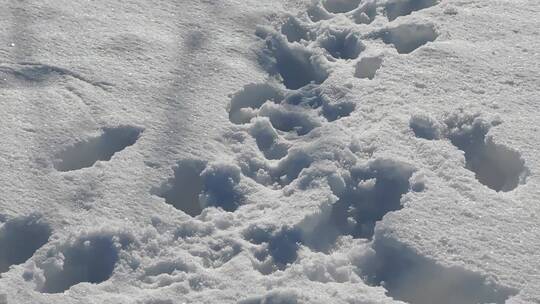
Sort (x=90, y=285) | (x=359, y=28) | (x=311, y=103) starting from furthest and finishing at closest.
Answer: (x=359, y=28)
(x=311, y=103)
(x=90, y=285)

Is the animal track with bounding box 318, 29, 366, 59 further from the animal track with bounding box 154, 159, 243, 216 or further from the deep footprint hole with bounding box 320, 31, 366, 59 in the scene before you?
the animal track with bounding box 154, 159, 243, 216

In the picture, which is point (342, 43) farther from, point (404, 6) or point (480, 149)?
point (480, 149)

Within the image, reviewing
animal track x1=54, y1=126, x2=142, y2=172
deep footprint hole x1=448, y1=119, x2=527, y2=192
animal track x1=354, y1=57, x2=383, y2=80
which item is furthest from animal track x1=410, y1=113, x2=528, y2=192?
animal track x1=54, y1=126, x2=142, y2=172

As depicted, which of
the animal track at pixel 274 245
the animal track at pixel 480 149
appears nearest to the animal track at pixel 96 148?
the animal track at pixel 274 245

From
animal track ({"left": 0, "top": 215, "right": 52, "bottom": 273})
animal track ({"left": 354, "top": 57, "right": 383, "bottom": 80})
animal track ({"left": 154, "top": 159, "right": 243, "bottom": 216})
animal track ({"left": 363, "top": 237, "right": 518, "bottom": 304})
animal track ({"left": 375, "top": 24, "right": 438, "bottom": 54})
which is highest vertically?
animal track ({"left": 375, "top": 24, "right": 438, "bottom": 54})

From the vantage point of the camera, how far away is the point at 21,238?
248 centimetres

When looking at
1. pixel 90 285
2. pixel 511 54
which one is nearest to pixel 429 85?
pixel 511 54

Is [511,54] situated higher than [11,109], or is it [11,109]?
[511,54]

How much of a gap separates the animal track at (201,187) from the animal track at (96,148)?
0.78ft

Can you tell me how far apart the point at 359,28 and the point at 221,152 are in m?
0.90

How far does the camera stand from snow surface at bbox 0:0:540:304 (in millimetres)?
2404

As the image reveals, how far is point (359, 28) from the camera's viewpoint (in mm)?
3379

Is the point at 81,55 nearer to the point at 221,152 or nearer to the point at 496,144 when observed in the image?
the point at 221,152

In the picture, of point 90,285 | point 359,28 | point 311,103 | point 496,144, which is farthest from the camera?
point 359,28
